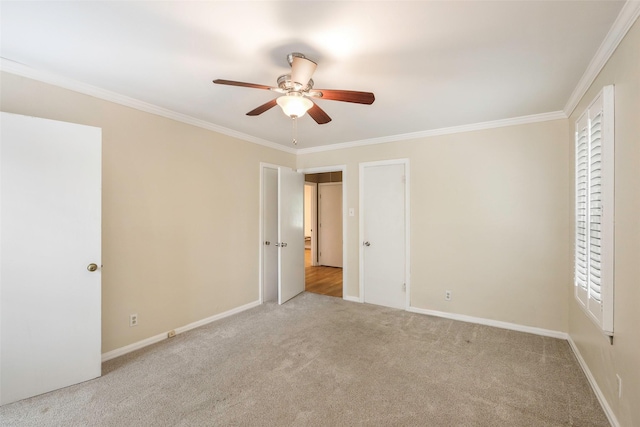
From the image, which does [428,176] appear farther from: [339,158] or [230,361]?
[230,361]

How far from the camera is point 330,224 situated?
22.7 feet

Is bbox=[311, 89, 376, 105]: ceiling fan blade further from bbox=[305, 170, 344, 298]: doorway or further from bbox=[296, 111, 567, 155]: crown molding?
bbox=[305, 170, 344, 298]: doorway

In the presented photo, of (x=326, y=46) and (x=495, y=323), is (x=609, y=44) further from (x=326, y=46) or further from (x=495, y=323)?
(x=495, y=323)

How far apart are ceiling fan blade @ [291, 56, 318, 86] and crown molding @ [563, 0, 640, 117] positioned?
1.67 metres

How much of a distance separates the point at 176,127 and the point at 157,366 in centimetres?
238

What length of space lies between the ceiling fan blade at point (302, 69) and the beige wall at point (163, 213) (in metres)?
1.89

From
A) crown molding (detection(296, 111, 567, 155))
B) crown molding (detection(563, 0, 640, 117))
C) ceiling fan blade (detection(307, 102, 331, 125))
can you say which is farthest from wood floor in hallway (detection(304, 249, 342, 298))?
crown molding (detection(563, 0, 640, 117))

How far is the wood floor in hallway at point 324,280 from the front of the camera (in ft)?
16.1

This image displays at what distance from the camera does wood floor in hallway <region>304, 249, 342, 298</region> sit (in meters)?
4.89

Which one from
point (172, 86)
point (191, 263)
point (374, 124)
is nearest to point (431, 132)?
point (374, 124)

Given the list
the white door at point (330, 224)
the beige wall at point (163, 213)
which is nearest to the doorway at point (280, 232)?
the beige wall at point (163, 213)

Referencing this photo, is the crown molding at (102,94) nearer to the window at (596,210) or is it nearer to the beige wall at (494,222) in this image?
the beige wall at (494,222)

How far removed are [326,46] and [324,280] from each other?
177 inches

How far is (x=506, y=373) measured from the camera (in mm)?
2389
